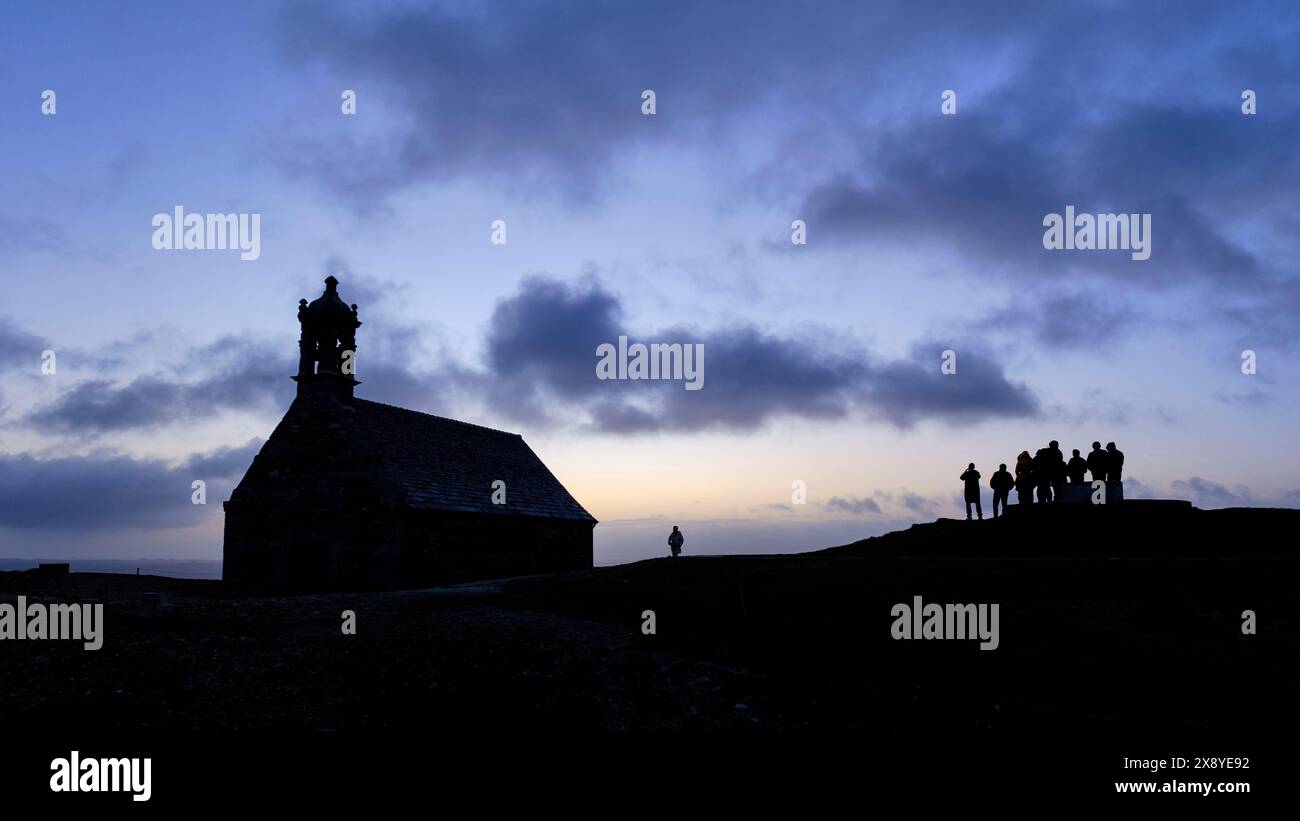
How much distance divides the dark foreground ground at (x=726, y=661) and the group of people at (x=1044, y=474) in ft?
25.2

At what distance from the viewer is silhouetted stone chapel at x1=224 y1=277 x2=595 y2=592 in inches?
1148

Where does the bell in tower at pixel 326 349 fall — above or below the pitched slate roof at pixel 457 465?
above

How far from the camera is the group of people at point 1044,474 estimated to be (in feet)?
95.1

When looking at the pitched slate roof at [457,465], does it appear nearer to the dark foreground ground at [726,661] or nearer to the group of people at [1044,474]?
the dark foreground ground at [726,661]

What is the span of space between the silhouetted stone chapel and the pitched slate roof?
9 centimetres


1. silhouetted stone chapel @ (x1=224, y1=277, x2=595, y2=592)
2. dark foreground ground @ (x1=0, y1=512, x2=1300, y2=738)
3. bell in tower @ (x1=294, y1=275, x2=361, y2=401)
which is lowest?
dark foreground ground @ (x1=0, y1=512, x2=1300, y2=738)

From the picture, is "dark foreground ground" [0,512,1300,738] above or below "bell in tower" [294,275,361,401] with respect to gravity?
below

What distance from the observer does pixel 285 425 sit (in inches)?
1249

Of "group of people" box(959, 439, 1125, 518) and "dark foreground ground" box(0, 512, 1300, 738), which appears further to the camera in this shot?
"group of people" box(959, 439, 1125, 518)

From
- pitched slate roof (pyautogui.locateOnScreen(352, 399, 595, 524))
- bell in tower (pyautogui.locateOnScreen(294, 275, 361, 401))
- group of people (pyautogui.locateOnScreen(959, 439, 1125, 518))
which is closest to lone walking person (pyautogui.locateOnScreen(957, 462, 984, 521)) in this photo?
group of people (pyautogui.locateOnScreen(959, 439, 1125, 518))

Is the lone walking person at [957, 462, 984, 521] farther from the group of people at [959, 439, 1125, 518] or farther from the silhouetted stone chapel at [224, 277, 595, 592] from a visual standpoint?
the silhouetted stone chapel at [224, 277, 595, 592]

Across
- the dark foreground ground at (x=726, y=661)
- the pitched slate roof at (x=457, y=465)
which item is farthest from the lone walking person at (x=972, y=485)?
the pitched slate roof at (x=457, y=465)

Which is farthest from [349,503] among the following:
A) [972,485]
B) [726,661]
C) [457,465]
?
[972,485]
